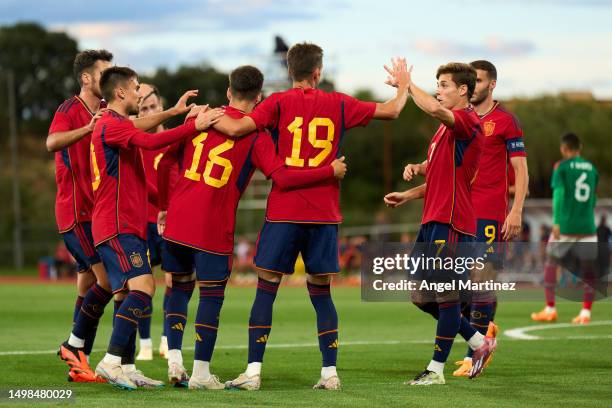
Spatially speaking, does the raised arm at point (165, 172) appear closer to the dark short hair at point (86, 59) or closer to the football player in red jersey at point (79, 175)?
the football player in red jersey at point (79, 175)

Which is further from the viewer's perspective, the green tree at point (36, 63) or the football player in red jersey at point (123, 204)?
the green tree at point (36, 63)

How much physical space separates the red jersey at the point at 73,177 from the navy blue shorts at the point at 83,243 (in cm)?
5

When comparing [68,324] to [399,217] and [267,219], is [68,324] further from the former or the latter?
[399,217]

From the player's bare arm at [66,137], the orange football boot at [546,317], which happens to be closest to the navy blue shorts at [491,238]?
the player's bare arm at [66,137]

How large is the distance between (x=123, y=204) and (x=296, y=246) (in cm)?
136

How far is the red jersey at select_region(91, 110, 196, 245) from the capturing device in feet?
27.8

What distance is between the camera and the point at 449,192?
8.94 meters

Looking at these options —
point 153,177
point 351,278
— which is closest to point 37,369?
point 153,177

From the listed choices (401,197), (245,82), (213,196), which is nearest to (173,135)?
(213,196)

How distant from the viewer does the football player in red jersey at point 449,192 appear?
8.78 m

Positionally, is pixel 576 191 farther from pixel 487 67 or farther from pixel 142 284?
pixel 142 284

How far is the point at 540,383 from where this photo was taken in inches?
347

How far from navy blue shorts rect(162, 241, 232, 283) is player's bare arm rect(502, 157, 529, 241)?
2.79 metres

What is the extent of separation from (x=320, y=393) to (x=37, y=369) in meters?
3.12
